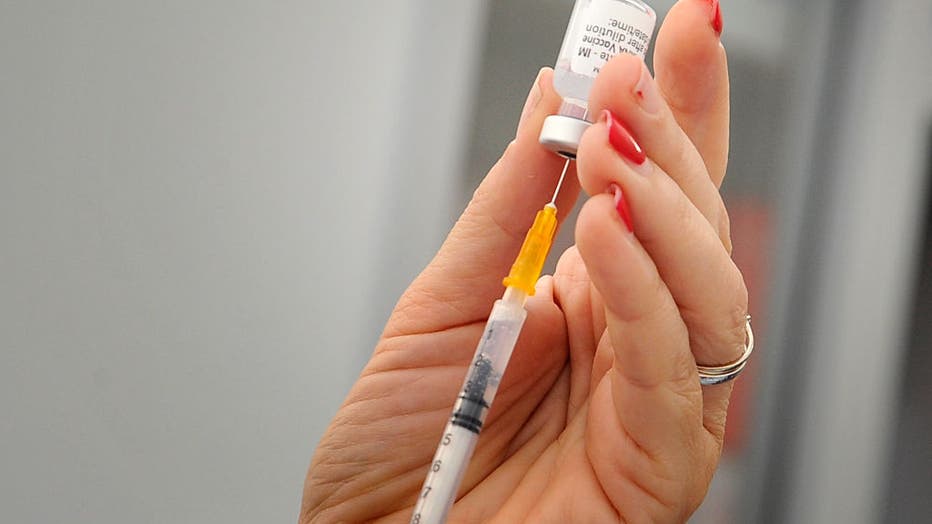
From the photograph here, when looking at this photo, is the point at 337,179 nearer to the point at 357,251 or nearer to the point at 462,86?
the point at 357,251

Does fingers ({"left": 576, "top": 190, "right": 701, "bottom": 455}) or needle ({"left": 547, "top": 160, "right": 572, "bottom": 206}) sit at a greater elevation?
needle ({"left": 547, "top": 160, "right": 572, "bottom": 206})

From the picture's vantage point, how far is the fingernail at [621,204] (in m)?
0.53

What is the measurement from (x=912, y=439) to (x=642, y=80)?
1.28 meters

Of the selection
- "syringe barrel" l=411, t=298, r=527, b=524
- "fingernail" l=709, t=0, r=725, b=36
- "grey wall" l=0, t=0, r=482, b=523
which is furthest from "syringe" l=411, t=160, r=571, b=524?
"grey wall" l=0, t=0, r=482, b=523

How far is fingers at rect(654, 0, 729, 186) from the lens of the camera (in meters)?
0.57

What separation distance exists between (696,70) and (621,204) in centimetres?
12

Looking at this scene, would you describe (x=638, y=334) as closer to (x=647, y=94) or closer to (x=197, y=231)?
(x=647, y=94)

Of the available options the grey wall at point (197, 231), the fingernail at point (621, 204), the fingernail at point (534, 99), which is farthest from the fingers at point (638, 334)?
the grey wall at point (197, 231)

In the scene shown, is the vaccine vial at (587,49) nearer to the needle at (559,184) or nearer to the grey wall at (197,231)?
the needle at (559,184)

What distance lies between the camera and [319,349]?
1.30 meters

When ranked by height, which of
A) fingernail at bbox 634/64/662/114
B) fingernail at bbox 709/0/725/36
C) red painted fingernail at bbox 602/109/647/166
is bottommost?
red painted fingernail at bbox 602/109/647/166

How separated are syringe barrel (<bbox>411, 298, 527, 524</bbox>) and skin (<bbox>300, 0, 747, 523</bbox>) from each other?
6 centimetres

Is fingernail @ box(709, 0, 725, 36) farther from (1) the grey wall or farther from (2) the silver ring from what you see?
(1) the grey wall

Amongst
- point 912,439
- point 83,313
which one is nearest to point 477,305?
point 83,313
